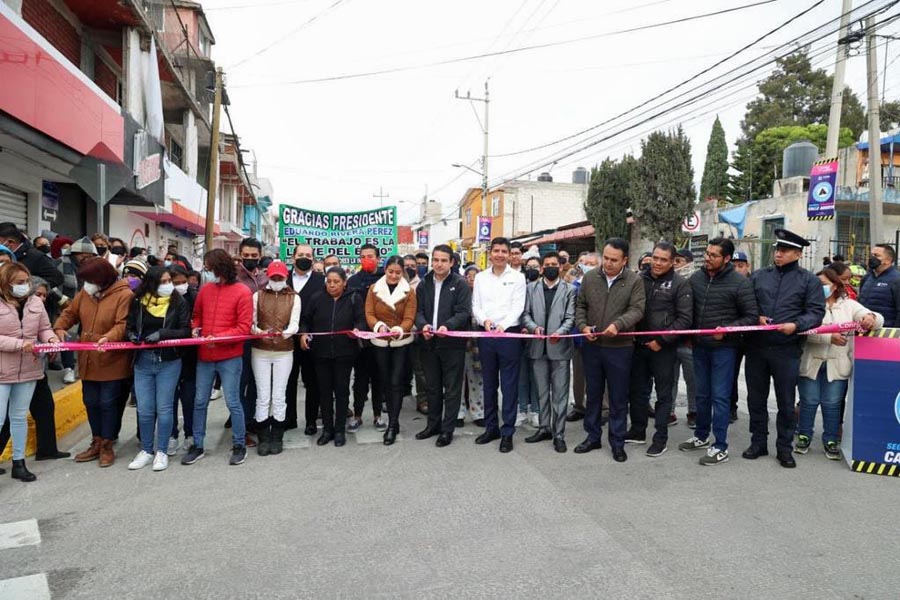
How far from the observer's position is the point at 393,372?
5988 mm

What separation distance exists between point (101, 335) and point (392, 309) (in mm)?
2684

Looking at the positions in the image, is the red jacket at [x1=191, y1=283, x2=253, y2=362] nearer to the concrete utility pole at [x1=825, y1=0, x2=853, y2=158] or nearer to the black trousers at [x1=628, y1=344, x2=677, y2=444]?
the black trousers at [x1=628, y1=344, x2=677, y2=444]

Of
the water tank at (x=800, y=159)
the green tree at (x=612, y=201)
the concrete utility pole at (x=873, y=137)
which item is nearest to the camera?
the concrete utility pole at (x=873, y=137)

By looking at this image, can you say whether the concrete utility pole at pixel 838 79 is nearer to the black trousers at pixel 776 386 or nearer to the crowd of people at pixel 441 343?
the crowd of people at pixel 441 343

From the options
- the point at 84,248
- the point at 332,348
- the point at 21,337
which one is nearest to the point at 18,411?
the point at 21,337

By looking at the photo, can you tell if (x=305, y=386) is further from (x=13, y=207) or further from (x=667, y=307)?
(x=13, y=207)

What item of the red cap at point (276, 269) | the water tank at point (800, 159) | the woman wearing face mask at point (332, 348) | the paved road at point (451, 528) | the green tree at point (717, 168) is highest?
the green tree at point (717, 168)

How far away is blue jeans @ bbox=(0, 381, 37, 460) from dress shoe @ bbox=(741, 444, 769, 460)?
6487 mm

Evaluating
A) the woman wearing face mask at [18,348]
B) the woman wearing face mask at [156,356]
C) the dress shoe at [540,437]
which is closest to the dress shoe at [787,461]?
the dress shoe at [540,437]

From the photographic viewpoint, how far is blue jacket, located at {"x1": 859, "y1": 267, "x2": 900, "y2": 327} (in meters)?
6.07

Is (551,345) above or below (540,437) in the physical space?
above

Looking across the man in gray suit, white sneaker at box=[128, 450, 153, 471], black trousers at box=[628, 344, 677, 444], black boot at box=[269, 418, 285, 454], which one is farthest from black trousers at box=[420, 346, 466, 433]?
white sneaker at box=[128, 450, 153, 471]

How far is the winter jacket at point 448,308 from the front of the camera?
233 inches

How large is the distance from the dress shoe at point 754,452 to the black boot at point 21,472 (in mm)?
6381
